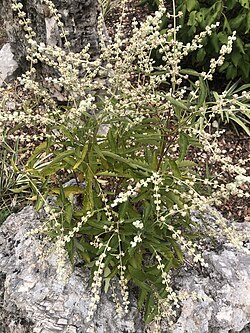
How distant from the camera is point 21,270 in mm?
2518

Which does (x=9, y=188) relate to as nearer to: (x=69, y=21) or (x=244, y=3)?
(x=69, y=21)

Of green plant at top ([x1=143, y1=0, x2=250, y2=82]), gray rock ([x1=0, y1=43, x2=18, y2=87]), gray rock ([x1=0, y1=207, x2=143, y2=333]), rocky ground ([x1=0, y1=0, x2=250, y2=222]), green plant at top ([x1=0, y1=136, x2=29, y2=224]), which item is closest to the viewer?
gray rock ([x1=0, y1=207, x2=143, y2=333])

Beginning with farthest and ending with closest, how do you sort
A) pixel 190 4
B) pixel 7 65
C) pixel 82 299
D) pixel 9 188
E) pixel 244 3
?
pixel 7 65
pixel 190 4
pixel 244 3
pixel 9 188
pixel 82 299

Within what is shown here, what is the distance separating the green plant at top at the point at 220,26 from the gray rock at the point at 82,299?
188 centimetres

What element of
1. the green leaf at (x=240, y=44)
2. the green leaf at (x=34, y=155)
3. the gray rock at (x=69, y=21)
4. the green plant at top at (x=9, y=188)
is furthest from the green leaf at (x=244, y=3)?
the green leaf at (x=34, y=155)

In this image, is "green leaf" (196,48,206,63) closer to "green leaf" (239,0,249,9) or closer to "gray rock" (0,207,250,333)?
"green leaf" (239,0,249,9)

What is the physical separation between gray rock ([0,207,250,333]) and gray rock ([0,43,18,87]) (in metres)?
2.35

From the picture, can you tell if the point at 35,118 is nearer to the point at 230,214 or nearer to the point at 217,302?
the point at 217,302

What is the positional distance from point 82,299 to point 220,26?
8.37ft

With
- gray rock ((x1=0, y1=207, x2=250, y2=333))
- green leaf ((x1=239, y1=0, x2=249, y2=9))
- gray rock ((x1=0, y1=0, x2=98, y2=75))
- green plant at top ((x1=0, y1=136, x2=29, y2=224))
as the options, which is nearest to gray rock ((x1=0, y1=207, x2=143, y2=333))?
gray rock ((x1=0, y1=207, x2=250, y2=333))

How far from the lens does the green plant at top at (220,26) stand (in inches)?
151

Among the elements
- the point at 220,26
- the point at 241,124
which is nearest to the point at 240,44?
the point at 220,26

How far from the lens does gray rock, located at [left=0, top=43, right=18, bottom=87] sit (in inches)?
182

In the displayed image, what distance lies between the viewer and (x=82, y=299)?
237cm
